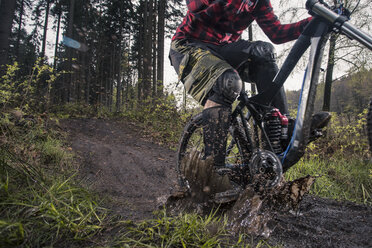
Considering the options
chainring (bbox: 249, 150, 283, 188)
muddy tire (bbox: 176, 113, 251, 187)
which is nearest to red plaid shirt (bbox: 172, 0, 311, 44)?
muddy tire (bbox: 176, 113, 251, 187)

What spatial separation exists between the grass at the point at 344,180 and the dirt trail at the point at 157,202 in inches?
26.3

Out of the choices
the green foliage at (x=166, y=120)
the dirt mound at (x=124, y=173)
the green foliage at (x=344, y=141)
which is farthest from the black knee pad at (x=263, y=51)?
the green foliage at (x=166, y=120)

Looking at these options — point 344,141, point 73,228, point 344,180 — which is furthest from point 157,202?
point 344,141

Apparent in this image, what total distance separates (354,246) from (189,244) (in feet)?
2.88

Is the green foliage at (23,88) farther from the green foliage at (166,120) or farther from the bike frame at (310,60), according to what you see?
the bike frame at (310,60)

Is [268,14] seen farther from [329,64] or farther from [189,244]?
[329,64]

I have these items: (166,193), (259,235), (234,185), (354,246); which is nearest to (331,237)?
(354,246)

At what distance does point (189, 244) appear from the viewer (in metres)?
1.01

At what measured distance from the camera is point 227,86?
5.24 ft

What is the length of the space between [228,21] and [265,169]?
50.3 inches

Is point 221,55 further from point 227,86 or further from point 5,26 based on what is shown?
point 5,26

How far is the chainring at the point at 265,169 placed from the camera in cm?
157

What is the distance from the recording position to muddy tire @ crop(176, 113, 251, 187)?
6.33 feet

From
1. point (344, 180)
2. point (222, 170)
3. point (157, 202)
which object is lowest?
point (157, 202)
